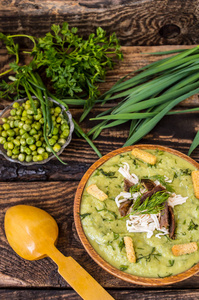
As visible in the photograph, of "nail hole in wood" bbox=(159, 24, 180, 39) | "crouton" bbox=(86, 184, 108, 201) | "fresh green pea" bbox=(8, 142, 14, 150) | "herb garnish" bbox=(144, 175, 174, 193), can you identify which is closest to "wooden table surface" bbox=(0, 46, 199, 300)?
"nail hole in wood" bbox=(159, 24, 180, 39)

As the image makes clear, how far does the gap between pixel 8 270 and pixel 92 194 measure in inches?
34.1

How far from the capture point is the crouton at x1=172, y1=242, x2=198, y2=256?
2016 millimetres

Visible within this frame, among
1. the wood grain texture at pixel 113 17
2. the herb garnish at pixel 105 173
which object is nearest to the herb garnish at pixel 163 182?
the herb garnish at pixel 105 173

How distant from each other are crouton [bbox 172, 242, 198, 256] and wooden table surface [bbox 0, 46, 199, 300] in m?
0.39

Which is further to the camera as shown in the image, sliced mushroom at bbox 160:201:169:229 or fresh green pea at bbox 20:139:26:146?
fresh green pea at bbox 20:139:26:146

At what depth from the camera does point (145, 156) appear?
7.32 feet

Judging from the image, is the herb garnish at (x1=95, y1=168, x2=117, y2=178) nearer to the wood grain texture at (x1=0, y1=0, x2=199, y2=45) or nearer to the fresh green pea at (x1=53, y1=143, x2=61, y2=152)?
the fresh green pea at (x1=53, y1=143, x2=61, y2=152)

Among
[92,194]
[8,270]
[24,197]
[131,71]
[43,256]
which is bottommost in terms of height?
[8,270]

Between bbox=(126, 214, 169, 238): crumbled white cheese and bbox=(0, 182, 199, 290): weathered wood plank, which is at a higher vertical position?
bbox=(126, 214, 169, 238): crumbled white cheese

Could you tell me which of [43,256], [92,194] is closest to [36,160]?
[92,194]

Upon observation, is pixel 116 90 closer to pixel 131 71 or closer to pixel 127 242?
pixel 131 71

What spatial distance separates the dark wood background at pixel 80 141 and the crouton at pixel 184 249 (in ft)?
1.28

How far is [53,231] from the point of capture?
2268 mm

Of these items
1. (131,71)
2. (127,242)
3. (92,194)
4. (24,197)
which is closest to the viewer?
(127,242)
